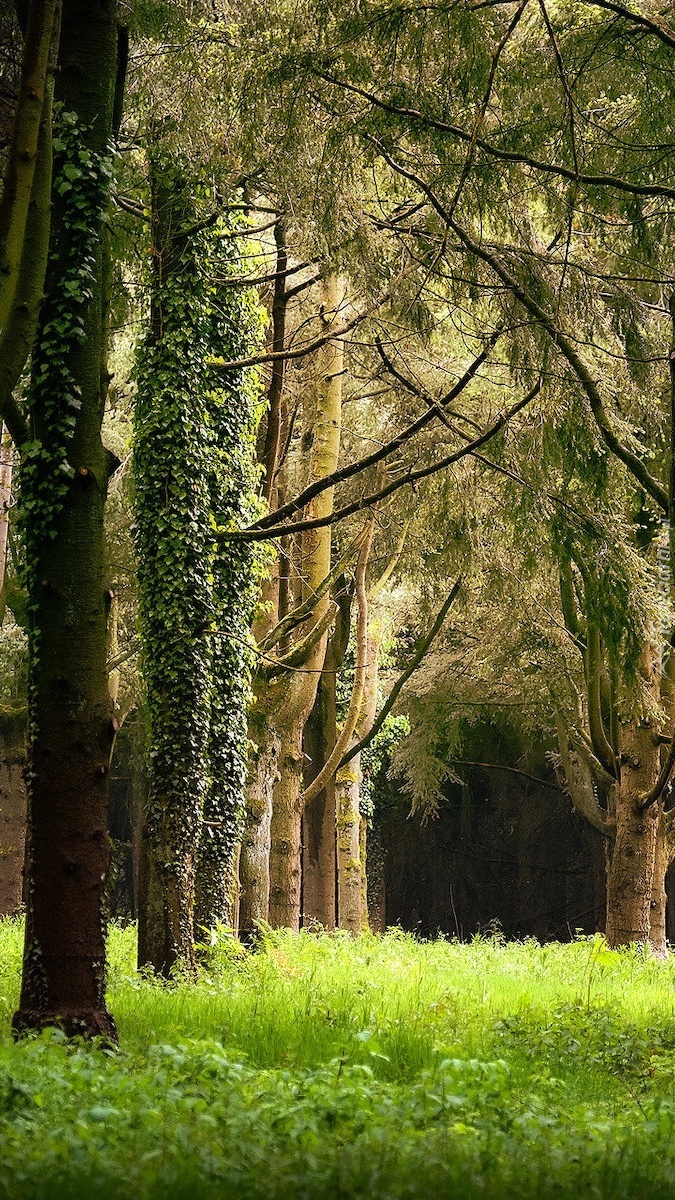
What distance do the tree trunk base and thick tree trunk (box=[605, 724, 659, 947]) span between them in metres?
9.99

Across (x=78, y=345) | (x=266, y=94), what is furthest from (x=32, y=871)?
(x=266, y=94)

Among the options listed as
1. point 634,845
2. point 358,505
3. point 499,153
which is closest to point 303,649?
point 358,505

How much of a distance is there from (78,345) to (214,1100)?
14.8 feet

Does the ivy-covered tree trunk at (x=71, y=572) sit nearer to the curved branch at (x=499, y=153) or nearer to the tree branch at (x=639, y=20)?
the curved branch at (x=499, y=153)

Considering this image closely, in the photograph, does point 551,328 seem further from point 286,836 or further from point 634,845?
point 634,845

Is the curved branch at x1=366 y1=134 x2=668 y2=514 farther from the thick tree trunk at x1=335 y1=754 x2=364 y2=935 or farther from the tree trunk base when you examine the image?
the thick tree trunk at x1=335 y1=754 x2=364 y2=935

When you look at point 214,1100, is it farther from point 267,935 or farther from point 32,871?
point 267,935

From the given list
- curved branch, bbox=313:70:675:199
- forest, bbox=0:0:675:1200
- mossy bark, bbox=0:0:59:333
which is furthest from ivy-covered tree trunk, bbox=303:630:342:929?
mossy bark, bbox=0:0:59:333

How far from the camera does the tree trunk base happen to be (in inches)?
263

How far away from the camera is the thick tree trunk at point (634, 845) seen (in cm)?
1546

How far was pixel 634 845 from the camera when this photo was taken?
15516mm

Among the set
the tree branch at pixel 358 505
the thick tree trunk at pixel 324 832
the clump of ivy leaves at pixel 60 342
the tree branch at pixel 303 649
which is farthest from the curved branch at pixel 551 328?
the thick tree trunk at pixel 324 832

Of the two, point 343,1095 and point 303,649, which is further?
point 303,649

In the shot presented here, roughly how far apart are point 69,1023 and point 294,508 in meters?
5.41
